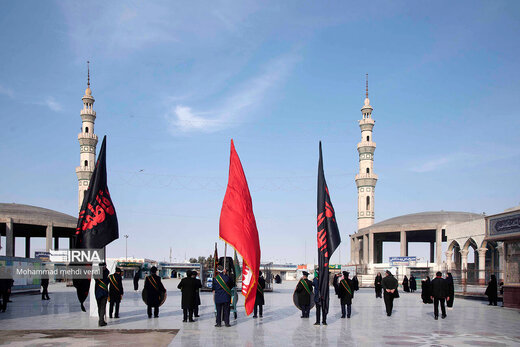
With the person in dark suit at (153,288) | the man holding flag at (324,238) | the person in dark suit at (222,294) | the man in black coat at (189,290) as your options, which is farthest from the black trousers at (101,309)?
the man holding flag at (324,238)

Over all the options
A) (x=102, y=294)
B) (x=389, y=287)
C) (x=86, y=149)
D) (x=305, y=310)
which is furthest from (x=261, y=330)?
(x=86, y=149)

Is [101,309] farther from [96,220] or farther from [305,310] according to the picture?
[305,310]

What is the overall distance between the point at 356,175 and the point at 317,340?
66173 mm

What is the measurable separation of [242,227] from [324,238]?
212 cm

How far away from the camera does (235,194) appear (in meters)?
14.8

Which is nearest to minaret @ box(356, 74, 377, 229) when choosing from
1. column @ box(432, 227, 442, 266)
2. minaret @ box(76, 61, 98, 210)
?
column @ box(432, 227, 442, 266)

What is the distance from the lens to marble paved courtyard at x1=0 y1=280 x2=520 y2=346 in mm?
11750

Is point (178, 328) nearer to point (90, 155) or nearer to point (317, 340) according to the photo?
point (317, 340)

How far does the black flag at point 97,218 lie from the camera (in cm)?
1404

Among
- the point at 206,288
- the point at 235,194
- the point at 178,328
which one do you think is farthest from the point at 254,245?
the point at 206,288

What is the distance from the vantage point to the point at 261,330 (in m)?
13.8

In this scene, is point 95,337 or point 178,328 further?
point 178,328

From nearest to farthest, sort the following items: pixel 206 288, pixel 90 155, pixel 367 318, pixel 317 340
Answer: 1. pixel 317 340
2. pixel 367 318
3. pixel 206 288
4. pixel 90 155

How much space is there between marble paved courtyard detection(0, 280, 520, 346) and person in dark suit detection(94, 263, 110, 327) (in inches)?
11.8
